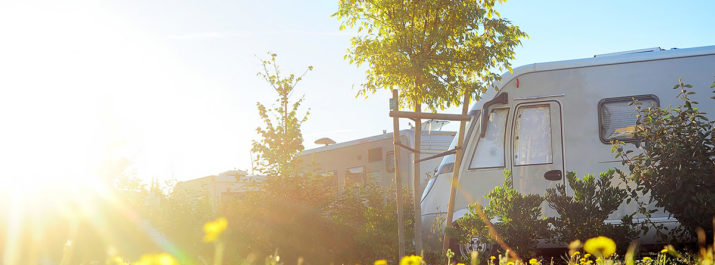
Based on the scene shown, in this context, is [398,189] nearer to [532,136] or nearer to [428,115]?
[428,115]

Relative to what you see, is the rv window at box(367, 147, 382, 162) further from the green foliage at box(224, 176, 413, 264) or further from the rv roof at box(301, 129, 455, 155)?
the green foliage at box(224, 176, 413, 264)

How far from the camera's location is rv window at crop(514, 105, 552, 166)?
8.27 meters

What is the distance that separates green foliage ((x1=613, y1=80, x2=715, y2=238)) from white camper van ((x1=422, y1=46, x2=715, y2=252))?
1.88 m

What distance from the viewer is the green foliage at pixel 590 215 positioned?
6.12 meters

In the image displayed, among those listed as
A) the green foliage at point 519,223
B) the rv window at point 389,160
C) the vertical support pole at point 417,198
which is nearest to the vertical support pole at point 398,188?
the vertical support pole at point 417,198

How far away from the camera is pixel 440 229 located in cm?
848

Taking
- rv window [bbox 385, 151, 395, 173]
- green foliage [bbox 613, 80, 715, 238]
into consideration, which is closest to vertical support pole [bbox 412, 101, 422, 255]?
green foliage [bbox 613, 80, 715, 238]

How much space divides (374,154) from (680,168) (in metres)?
10.8

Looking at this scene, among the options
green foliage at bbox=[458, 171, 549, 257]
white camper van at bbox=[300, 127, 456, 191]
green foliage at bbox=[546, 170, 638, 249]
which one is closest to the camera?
green foliage at bbox=[546, 170, 638, 249]

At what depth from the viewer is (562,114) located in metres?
8.42

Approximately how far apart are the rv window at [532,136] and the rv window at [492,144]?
0.16m

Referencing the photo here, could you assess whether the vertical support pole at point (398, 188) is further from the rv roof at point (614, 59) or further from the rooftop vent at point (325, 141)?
the rooftop vent at point (325, 141)

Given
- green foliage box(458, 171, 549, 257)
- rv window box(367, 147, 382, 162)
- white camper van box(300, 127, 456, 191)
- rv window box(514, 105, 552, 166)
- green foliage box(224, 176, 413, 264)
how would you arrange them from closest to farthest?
green foliage box(458, 171, 549, 257) → rv window box(514, 105, 552, 166) → green foliage box(224, 176, 413, 264) → white camper van box(300, 127, 456, 191) → rv window box(367, 147, 382, 162)

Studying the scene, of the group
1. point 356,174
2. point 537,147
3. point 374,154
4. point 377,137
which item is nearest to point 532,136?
point 537,147
